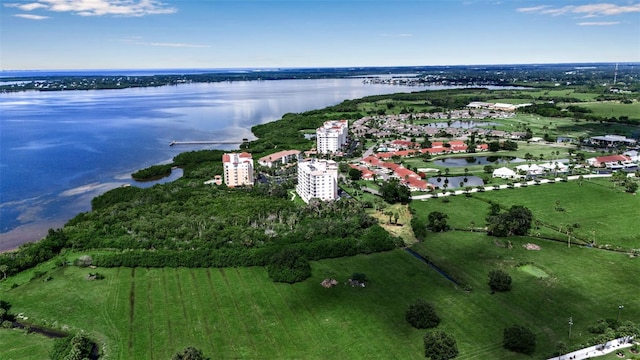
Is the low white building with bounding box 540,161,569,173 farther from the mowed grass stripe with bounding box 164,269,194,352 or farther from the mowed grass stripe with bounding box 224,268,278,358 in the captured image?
the mowed grass stripe with bounding box 164,269,194,352

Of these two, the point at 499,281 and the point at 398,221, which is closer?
the point at 499,281

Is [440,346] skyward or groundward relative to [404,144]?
groundward

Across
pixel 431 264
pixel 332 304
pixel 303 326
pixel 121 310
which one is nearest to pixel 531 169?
pixel 431 264

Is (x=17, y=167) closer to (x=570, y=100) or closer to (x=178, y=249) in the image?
(x=178, y=249)

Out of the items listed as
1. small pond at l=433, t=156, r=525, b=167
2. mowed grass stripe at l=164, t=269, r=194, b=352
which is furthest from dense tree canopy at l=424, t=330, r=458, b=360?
small pond at l=433, t=156, r=525, b=167

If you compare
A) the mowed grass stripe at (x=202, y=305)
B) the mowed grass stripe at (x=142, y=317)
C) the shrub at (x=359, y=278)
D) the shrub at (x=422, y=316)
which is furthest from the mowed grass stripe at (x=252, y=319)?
the shrub at (x=422, y=316)

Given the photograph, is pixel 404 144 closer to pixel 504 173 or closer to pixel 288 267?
pixel 504 173
